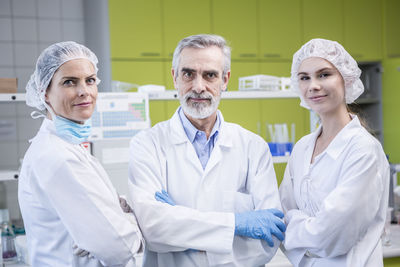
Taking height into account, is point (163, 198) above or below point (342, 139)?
below

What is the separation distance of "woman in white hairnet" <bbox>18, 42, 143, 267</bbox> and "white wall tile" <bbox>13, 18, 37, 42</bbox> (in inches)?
98.5

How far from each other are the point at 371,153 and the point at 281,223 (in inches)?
14.4

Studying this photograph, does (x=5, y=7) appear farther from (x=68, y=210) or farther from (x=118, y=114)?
(x=68, y=210)

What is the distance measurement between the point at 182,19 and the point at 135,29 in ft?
1.43

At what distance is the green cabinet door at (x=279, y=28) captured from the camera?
4.21 m

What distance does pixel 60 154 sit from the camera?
129cm

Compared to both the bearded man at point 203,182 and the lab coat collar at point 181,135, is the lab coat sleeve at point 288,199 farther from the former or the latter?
the lab coat collar at point 181,135

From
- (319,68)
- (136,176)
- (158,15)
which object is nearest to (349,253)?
(319,68)

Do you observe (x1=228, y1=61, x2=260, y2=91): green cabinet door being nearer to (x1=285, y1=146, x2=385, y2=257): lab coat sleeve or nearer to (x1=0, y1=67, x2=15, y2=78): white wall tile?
(x1=0, y1=67, x2=15, y2=78): white wall tile

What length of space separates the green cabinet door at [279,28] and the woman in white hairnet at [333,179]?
103 inches

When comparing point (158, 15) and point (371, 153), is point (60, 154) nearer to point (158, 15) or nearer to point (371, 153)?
point (371, 153)

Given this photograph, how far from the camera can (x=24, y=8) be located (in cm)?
376

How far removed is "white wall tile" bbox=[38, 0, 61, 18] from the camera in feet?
12.5

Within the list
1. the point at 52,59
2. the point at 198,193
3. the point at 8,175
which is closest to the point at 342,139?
the point at 198,193
